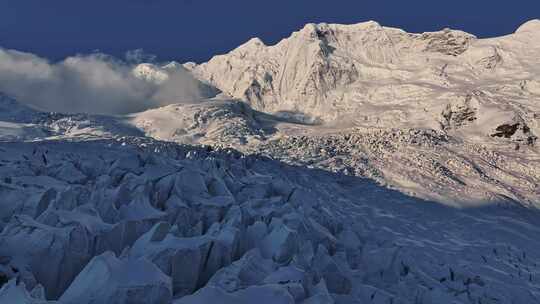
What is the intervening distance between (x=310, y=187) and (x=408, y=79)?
327 ft

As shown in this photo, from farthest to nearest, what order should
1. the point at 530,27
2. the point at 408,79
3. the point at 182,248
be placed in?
1. the point at 530,27
2. the point at 408,79
3. the point at 182,248

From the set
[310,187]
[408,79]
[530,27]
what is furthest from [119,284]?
[530,27]

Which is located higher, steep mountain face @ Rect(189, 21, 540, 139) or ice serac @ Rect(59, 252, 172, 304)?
steep mountain face @ Rect(189, 21, 540, 139)

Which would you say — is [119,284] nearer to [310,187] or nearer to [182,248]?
[182,248]

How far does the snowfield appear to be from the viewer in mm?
18203

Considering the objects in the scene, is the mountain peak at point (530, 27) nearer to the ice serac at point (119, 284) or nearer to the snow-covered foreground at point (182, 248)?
the snow-covered foreground at point (182, 248)

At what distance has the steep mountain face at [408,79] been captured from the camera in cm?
13638

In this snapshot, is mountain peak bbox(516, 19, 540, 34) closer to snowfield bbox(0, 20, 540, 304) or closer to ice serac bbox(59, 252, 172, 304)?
snowfield bbox(0, 20, 540, 304)

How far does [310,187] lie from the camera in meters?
76.5

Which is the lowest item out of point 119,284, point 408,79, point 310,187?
point 310,187

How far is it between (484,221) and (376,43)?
121m

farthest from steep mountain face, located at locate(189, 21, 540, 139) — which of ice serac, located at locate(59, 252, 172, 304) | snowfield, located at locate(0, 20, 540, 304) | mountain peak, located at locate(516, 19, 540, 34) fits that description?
ice serac, located at locate(59, 252, 172, 304)

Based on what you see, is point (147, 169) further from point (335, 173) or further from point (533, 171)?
point (533, 171)

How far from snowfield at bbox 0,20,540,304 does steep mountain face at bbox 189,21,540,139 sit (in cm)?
56
